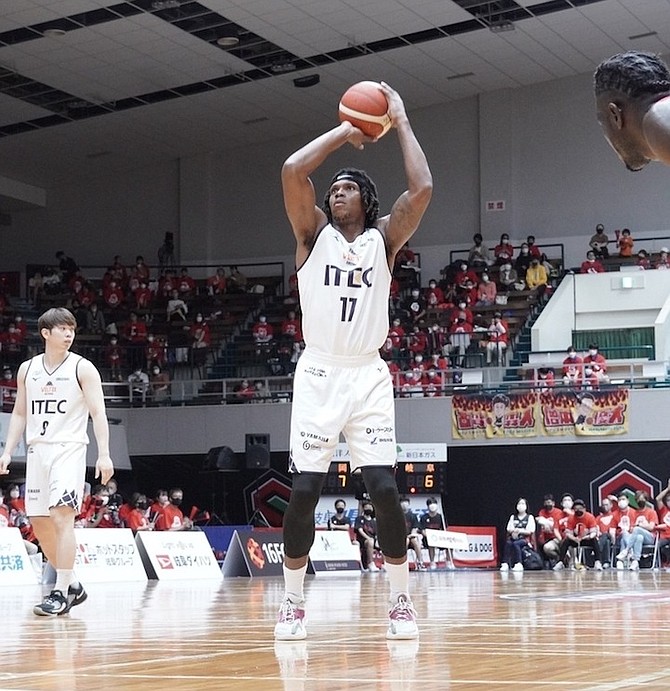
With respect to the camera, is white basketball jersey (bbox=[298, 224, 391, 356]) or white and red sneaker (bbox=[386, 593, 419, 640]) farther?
white basketball jersey (bbox=[298, 224, 391, 356])

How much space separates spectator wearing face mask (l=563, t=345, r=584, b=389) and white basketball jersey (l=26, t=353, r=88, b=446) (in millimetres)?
16795

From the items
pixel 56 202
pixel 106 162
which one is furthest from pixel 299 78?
Result: pixel 56 202

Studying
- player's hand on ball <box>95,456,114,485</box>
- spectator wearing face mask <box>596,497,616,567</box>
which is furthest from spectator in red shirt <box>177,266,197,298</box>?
player's hand on ball <box>95,456,114,485</box>

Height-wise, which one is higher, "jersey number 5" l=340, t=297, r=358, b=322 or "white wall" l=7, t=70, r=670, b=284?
"white wall" l=7, t=70, r=670, b=284

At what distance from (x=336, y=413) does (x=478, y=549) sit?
18.6 meters

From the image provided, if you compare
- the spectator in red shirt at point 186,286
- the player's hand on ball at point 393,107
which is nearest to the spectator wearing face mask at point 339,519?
the spectator in red shirt at point 186,286

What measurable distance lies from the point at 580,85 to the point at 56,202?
15.4 m

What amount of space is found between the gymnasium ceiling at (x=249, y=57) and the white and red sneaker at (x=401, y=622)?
67.4 feet

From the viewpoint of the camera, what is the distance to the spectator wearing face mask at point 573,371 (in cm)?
2400

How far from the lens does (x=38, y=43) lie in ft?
86.1

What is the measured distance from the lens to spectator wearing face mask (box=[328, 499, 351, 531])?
22372 mm

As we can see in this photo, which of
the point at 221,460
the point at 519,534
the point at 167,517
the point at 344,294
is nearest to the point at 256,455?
the point at 221,460

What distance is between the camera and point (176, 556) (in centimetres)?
1711

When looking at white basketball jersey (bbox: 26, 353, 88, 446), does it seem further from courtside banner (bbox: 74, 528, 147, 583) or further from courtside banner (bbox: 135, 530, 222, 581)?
courtside banner (bbox: 135, 530, 222, 581)
